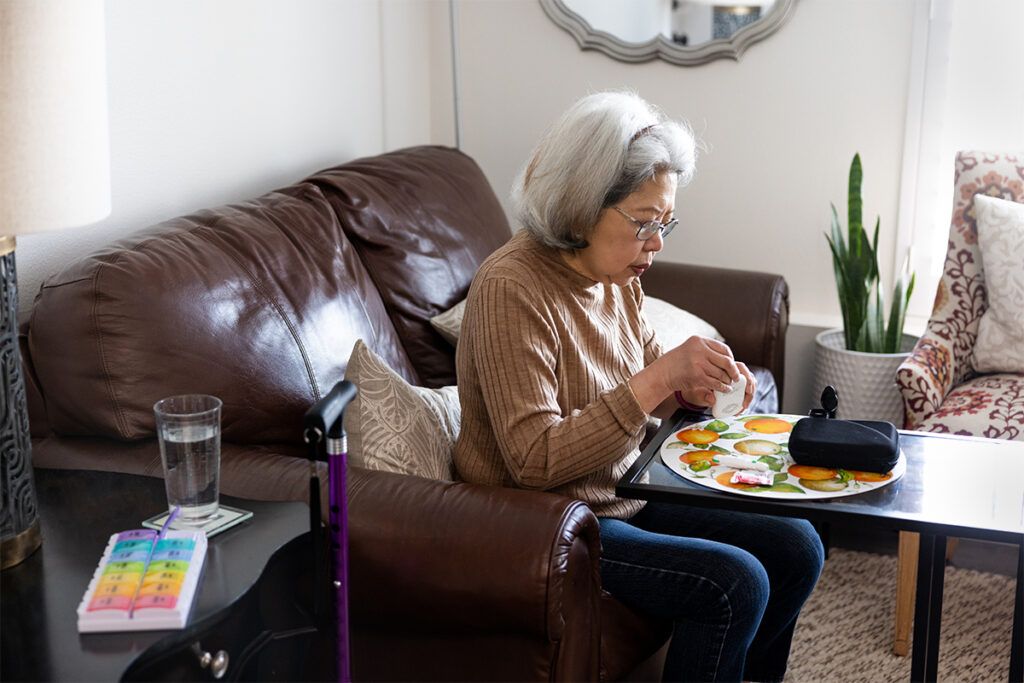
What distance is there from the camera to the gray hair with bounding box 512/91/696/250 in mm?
1759

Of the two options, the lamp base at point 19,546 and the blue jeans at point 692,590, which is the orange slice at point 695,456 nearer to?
the blue jeans at point 692,590

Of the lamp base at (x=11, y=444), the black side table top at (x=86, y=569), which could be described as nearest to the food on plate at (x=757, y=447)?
the black side table top at (x=86, y=569)

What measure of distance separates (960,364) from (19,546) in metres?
2.14

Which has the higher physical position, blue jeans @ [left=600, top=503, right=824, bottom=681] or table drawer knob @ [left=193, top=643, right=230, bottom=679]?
table drawer knob @ [left=193, top=643, right=230, bottom=679]

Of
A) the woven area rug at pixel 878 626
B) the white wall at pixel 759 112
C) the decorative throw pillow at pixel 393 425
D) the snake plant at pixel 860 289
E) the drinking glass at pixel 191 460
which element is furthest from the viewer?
the white wall at pixel 759 112

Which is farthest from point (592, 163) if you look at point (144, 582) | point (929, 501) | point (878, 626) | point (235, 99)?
point (878, 626)

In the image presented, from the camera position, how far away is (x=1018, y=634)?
1.79m

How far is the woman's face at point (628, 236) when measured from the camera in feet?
5.85

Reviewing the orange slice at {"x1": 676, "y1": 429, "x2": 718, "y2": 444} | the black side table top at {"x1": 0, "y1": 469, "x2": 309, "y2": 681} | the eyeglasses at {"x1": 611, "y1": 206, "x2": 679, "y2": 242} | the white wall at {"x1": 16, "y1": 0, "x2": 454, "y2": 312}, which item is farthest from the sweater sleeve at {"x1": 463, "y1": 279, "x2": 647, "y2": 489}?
the white wall at {"x1": 16, "y1": 0, "x2": 454, "y2": 312}

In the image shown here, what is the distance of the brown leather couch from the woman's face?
0.45 meters

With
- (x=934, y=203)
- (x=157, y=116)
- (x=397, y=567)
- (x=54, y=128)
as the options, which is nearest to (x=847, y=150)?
(x=934, y=203)

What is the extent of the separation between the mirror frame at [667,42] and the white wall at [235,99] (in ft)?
1.45

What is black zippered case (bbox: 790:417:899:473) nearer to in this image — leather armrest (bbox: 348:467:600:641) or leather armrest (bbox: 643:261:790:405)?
leather armrest (bbox: 348:467:600:641)

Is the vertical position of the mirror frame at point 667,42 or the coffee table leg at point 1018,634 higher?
the mirror frame at point 667,42
